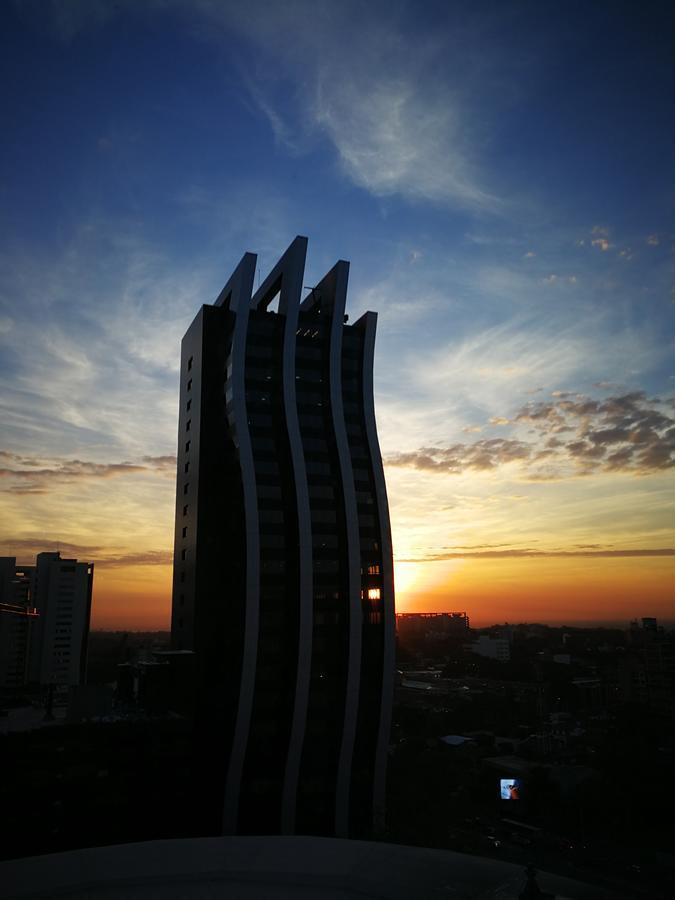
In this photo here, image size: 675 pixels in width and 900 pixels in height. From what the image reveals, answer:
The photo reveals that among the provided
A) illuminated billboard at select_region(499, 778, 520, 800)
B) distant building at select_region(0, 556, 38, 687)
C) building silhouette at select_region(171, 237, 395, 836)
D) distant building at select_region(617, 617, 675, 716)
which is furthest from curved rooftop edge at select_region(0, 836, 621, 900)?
distant building at select_region(617, 617, 675, 716)

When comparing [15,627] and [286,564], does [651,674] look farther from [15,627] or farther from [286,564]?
[15,627]

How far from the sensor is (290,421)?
194 feet

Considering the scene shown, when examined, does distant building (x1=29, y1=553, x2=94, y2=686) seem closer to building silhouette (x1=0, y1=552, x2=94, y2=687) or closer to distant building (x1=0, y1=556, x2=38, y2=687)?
building silhouette (x1=0, y1=552, x2=94, y2=687)

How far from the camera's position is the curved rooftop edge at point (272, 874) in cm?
1833

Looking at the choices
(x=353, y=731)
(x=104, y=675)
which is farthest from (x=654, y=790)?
→ (x=104, y=675)

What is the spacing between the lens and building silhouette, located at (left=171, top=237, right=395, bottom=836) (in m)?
53.7

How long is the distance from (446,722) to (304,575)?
74267 mm

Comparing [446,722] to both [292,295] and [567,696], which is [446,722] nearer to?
[567,696]

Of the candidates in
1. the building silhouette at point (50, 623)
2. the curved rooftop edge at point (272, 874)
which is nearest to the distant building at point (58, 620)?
the building silhouette at point (50, 623)

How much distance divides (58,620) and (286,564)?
121 m

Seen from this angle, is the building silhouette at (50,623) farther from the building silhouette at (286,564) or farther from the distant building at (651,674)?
the distant building at (651,674)

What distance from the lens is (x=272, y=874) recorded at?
1959cm

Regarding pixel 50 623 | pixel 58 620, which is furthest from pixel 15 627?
pixel 58 620

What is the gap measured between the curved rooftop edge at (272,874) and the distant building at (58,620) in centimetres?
13846
